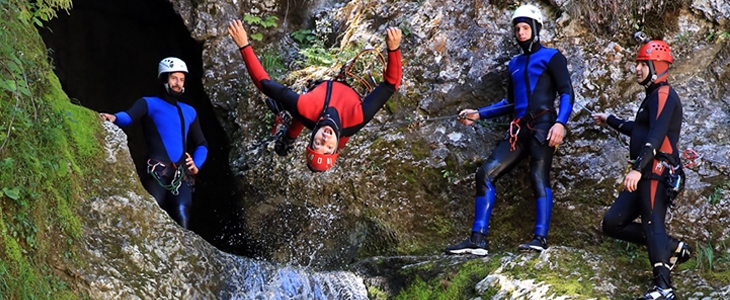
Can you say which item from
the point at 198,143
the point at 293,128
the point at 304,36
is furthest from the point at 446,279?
the point at 304,36

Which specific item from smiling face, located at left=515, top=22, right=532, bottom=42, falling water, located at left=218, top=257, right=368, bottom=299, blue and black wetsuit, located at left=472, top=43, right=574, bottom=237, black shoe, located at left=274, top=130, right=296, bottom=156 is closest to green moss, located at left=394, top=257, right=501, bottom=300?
falling water, located at left=218, top=257, right=368, bottom=299

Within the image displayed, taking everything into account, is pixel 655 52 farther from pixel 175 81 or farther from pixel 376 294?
pixel 175 81

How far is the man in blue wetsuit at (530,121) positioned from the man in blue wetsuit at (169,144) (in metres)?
2.68

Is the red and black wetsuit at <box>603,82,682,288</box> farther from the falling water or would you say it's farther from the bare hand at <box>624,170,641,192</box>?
the falling water

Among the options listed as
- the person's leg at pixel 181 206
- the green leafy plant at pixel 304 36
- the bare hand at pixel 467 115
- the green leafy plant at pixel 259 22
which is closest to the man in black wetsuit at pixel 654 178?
the bare hand at pixel 467 115

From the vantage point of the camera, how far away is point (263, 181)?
8625 millimetres

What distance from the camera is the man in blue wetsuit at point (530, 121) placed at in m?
6.97

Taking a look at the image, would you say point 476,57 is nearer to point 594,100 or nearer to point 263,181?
point 594,100

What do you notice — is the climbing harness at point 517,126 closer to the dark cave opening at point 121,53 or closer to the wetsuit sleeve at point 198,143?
the wetsuit sleeve at point 198,143

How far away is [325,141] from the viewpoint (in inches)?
247

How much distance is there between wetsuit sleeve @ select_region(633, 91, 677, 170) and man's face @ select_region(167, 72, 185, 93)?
4493 millimetres

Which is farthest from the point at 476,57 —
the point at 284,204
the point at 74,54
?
the point at 74,54

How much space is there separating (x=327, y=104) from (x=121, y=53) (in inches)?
276

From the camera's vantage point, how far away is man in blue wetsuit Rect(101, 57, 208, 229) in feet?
24.9
